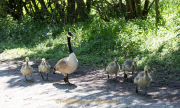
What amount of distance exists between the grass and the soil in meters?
1.37

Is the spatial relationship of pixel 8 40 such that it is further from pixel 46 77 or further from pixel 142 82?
pixel 142 82

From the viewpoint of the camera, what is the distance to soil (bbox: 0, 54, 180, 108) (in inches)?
193

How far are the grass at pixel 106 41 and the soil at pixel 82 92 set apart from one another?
137 centimetres

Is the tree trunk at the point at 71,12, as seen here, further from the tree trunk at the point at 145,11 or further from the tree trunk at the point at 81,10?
the tree trunk at the point at 145,11

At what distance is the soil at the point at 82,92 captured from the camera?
491cm

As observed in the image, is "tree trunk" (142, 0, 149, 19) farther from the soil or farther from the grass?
the soil

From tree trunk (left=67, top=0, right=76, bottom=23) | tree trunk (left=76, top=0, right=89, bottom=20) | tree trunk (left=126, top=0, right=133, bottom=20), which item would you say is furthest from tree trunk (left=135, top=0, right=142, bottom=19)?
tree trunk (left=67, top=0, right=76, bottom=23)

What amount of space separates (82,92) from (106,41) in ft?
18.0

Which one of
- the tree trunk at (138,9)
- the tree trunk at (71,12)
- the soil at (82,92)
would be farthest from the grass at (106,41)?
the soil at (82,92)

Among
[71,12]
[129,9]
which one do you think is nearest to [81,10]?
[71,12]

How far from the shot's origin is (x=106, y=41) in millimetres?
10891

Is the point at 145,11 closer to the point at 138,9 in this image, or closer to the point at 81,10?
the point at 138,9

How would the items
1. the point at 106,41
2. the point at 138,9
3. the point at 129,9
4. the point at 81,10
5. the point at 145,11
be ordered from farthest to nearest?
the point at 81,10, the point at 145,11, the point at 129,9, the point at 138,9, the point at 106,41

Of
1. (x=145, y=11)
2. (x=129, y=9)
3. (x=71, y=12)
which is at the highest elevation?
(x=71, y=12)
